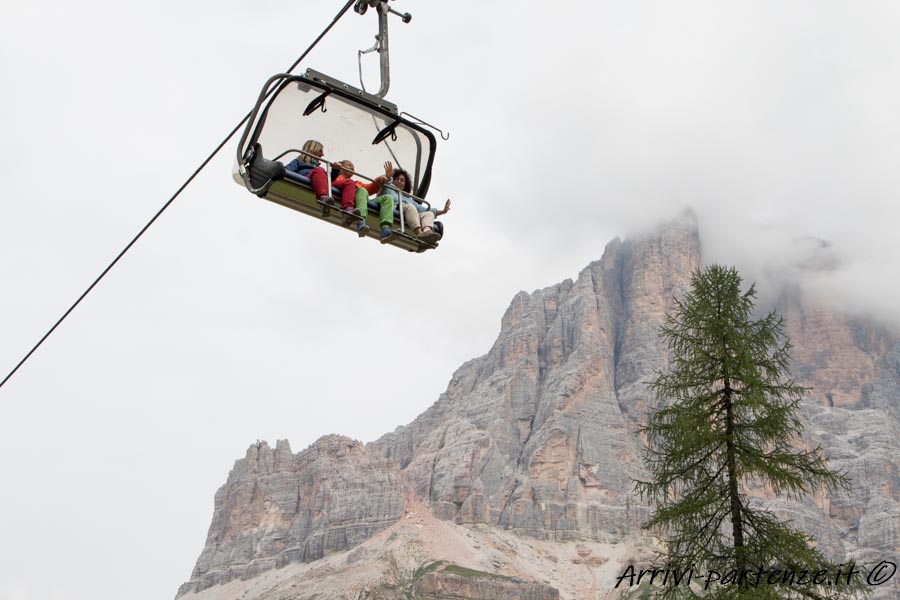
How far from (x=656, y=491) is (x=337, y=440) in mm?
176430

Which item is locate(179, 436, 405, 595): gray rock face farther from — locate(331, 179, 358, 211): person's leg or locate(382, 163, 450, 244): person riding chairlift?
locate(331, 179, 358, 211): person's leg

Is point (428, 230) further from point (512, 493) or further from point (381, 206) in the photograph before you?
point (512, 493)

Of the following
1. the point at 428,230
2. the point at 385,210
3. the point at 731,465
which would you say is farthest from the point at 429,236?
the point at 731,465

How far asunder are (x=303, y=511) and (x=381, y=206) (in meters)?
184

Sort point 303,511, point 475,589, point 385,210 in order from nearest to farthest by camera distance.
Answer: point 385,210 → point 475,589 → point 303,511

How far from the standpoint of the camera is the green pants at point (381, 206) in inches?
460

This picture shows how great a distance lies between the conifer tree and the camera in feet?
63.3

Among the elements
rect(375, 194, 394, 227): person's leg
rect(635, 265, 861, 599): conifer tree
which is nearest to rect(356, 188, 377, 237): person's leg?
rect(375, 194, 394, 227): person's leg

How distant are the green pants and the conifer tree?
395 inches

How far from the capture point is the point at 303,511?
191 metres

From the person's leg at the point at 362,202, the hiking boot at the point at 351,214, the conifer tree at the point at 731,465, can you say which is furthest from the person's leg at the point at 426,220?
the conifer tree at the point at 731,465

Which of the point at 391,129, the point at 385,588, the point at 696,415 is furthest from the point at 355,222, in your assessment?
the point at 385,588

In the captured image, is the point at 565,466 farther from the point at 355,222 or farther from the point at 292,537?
the point at 355,222

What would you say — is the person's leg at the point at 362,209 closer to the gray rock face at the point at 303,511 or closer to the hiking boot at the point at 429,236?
the hiking boot at the point at 429,236
